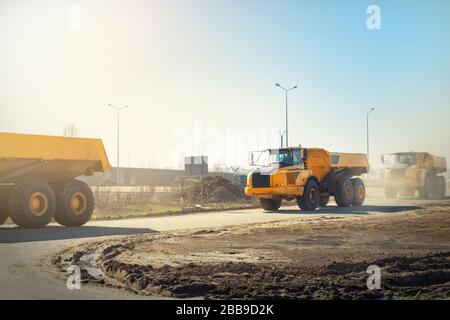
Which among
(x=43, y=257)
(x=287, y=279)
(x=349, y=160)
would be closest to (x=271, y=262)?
A: (x=287, y=279)

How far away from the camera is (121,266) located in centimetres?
923

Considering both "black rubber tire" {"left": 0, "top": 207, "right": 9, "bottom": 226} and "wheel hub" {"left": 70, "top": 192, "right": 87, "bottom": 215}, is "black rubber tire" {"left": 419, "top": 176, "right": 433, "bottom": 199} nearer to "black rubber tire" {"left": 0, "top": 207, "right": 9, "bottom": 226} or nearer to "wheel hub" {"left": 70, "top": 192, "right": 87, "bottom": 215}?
"wheel hub" {"left": 70, "top": 192, "right": 87, "bottom": 215}

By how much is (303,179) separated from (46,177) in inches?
438

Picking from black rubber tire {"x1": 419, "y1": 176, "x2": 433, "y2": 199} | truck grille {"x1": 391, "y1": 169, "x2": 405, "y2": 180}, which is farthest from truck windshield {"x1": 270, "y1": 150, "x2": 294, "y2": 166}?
black rubber tire {"x1": 419, "y1": 176, "x2": 433, "y2": 199}

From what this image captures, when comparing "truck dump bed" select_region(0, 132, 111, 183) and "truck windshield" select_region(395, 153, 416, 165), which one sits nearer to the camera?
"truck dump bed" select_region(0, 132, 111, 183)

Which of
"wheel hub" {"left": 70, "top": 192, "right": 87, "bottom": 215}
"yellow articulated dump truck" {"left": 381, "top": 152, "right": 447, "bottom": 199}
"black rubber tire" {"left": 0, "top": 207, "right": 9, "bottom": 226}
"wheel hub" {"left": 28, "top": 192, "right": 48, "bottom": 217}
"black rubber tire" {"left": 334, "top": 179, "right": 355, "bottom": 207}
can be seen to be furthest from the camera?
"yellow articulated dump truck" {"left": 381, "top": 152, "right": 447, "bottom": 199}

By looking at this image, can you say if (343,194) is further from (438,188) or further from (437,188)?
(438,188)

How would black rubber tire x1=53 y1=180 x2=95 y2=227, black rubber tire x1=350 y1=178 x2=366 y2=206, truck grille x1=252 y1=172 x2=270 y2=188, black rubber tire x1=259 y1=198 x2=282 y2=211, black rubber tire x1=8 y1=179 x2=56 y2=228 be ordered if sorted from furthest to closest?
black rubber tire x1=350 y1=178 x2=366 y2=206 → black rubber tire x1=259 y1=198 x2=282 y2=211 → truck grille x1=252 y1=172 x2=270 y2=188 → black rubber tire x1=53 y1=180 x2=95 y2=227 → black rubber tire x1=8 y1=179 x2=56 y2=228

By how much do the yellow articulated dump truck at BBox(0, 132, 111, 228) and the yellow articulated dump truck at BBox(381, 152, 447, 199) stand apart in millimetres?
20642

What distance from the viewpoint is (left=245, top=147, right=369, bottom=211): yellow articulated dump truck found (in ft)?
79.2

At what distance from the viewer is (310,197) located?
24984 millimetres
